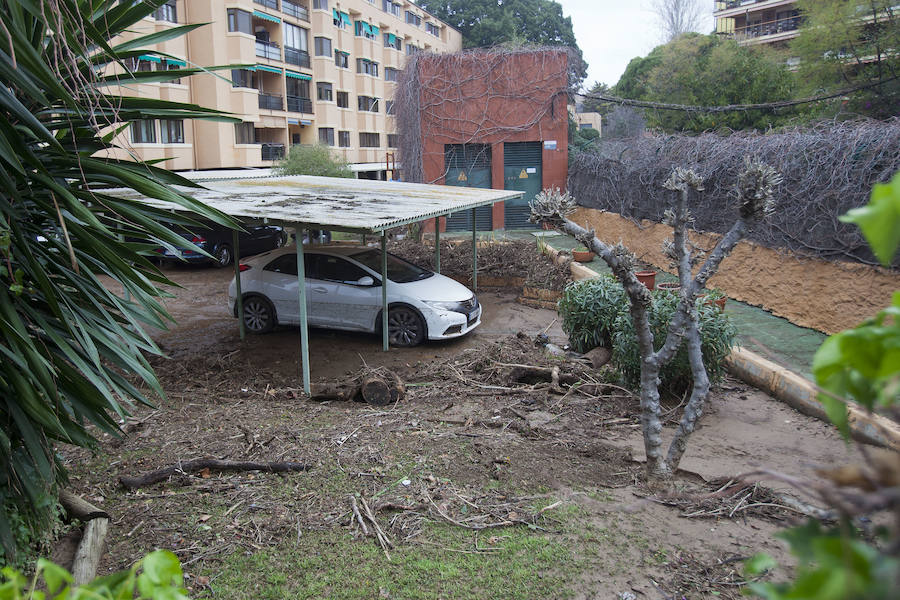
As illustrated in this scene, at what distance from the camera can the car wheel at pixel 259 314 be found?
12180mm

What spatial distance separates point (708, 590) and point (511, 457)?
2.31 meters

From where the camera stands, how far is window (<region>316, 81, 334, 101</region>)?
40.2 meters

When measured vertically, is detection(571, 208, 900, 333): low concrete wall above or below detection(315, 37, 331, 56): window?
below

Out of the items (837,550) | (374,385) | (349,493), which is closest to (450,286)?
(374,385)

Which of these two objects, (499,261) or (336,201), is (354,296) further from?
(499,261)

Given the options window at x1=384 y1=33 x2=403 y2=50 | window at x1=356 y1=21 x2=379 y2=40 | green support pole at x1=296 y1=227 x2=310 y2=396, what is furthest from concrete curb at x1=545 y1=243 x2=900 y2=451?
window at x1=384 y1=33 x2=403 y2=50

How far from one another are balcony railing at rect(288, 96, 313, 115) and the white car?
27.1 metres

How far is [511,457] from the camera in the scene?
609cm

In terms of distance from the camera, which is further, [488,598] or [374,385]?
[374,385]

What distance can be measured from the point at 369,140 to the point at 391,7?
12.0 m

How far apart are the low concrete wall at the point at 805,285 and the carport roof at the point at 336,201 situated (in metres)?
4.96

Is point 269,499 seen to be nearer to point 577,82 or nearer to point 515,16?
point 577,82

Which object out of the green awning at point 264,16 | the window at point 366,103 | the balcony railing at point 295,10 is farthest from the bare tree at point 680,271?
the window at point 366,103

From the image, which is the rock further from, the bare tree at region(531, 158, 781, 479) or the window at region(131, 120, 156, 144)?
the window at region(131, 120, 156, 144)
